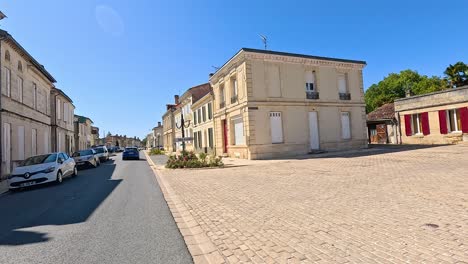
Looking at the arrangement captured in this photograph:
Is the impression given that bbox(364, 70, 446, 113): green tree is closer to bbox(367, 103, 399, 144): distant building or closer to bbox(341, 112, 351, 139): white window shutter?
bbox(367, 103, 399, 144): distant building

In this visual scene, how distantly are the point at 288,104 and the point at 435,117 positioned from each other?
12009mm

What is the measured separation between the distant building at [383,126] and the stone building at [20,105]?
93.7 feet

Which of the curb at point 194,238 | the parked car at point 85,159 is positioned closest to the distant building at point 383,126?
the parked car at point 85,159

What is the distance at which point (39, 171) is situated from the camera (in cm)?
1102

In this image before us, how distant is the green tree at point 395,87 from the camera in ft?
158

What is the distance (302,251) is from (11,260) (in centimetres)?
366

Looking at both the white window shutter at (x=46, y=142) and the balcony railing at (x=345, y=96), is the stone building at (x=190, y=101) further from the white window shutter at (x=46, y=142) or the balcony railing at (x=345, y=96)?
the balcony railing at (x=345, y=96)

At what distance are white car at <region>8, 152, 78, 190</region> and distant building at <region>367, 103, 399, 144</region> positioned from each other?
26.2 m

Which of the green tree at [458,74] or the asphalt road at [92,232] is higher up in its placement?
the green tree at [458,74]

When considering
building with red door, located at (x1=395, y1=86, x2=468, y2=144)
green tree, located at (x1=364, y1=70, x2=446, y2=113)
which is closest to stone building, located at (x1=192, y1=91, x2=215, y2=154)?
building with red door, located at (x1=395, y1=86, x2=468, y2=144)

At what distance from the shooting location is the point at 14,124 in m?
15.8

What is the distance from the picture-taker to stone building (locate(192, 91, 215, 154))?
27.4 meters

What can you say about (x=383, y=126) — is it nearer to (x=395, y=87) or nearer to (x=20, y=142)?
(x=395, y=87)

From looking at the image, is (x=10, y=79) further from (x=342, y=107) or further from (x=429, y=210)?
(x=342, y=107)
